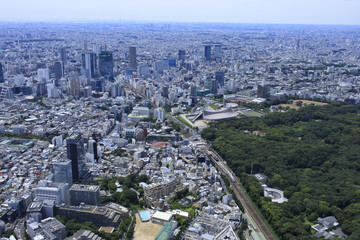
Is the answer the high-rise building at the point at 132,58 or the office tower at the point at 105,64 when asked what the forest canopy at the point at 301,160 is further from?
the high-rise building at the point at 132,58

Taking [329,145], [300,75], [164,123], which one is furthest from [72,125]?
[300,75]

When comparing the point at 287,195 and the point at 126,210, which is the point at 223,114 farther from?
the point at 126,210

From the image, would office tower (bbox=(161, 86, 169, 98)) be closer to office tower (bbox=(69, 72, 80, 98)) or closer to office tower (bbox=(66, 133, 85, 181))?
office tower (bbox=(69, 72, 80, 98))

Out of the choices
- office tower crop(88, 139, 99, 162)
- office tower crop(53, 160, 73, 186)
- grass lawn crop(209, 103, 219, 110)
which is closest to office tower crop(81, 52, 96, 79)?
grass lawn crop(209, 103, 219, 110)

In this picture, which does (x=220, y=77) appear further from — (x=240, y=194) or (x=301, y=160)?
(x=240, y=194)

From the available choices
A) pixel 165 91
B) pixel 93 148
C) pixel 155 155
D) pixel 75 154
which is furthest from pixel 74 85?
pixel 75 154

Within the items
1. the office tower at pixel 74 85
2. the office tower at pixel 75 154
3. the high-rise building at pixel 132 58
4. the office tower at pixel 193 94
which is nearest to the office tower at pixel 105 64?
the high-rise building at pixel 132 58
